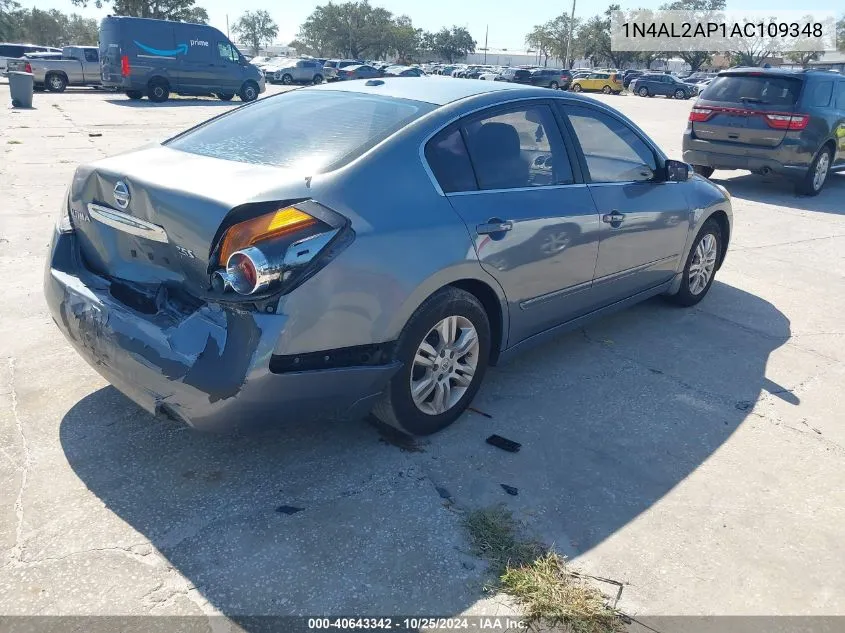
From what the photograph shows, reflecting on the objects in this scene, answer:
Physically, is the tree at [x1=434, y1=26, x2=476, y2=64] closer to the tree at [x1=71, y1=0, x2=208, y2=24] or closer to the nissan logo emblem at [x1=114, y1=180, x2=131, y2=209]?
the tree at [x1=71, y1=0, x2=208, y2=24]

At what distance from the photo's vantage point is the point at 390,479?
10.1 ft

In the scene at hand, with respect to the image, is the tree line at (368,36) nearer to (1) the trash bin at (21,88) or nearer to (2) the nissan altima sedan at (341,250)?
(1) the trash bin at (21,88)

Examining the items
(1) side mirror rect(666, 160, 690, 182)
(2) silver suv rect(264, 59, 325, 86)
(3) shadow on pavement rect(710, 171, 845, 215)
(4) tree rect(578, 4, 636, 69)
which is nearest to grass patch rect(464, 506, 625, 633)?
(1) side mirror rect(666, 160, 690, 182)

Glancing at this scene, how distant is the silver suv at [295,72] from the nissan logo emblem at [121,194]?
40.1 metres

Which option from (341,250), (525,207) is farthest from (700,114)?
(341,250)

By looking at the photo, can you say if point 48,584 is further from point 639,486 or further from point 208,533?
point 639,486

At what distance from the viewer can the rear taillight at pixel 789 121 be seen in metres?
9.70

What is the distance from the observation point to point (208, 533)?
2.68 metres

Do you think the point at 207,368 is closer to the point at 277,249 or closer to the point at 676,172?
the point at 277,249

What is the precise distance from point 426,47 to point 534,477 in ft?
362

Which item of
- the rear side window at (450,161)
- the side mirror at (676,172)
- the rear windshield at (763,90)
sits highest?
the rear windshield at (763,90)

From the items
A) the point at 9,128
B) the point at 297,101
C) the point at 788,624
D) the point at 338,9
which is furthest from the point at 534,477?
the point at 338,9

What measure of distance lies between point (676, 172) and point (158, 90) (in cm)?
2290

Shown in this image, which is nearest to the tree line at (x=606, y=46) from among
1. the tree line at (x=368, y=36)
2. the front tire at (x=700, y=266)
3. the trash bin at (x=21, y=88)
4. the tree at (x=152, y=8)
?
the tree line at (x=368, y=36)
